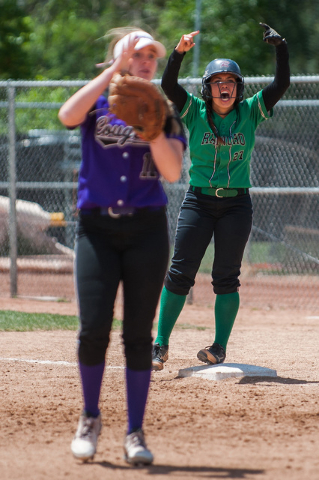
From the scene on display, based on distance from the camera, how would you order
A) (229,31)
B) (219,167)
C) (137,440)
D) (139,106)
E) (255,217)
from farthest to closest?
(229,31)
(255,217)
(219,167)
(137,440)
(139,106)

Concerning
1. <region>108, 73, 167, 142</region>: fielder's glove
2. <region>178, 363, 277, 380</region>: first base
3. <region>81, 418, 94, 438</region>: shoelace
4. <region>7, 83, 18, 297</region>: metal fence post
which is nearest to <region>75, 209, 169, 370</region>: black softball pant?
<region>81, 418, 94, 438</region>: shoelace

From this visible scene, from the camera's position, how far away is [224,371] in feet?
16.6

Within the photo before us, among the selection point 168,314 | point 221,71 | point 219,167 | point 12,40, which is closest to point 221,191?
point 219,167

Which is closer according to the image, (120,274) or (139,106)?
(139,106)

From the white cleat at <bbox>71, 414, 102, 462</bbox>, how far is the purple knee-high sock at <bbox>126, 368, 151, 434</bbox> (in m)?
0.15

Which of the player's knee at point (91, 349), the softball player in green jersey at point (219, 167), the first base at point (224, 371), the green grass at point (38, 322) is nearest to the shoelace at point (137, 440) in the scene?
the player's knee at point (91, 349)

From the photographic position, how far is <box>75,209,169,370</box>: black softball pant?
329cm

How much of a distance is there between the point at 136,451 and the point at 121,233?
919mm

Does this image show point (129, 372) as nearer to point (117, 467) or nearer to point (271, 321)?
point (117, 467)

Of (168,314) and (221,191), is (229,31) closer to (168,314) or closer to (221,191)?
(221,191)

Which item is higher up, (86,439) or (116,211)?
(116,211)

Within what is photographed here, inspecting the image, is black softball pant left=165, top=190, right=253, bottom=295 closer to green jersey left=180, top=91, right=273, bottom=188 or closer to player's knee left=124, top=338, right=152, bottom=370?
green jersey left=180, top=91, right=273, bottom=188

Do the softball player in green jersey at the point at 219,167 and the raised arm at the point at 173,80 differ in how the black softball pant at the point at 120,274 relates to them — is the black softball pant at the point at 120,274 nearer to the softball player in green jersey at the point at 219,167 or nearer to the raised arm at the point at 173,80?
the softball player in green jersey at the point at 219,167

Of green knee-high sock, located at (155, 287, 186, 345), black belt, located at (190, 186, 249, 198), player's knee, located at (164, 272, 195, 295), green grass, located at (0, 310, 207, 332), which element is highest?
black belt, located at (190, 186, 249, 198)
